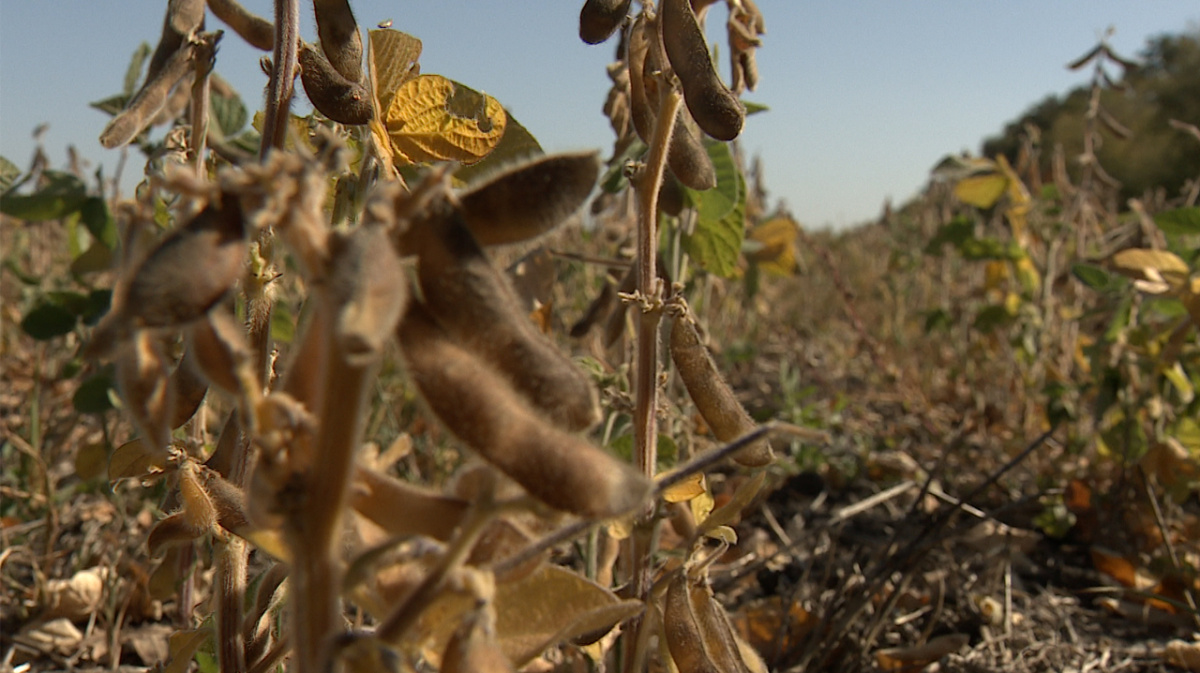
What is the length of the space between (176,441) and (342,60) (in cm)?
41

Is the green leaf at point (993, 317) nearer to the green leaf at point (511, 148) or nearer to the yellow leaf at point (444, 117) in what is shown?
the green leaf at point (511, 148)

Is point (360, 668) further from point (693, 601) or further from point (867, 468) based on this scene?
point (867, 468)

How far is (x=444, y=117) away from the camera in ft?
2.91

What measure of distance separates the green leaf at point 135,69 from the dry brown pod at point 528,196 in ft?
4.54

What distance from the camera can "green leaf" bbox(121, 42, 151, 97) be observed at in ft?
5.60

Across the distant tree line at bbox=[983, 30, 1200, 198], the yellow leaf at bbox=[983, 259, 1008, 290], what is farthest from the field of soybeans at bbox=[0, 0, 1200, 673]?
the distant tree line at bbox=[983, 30, 1200, 198]

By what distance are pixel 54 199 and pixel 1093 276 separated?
7.49ft

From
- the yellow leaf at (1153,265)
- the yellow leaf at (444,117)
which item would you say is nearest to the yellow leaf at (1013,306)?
the yellow leaf at (1153,265)

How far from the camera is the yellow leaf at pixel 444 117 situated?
2.89 feet

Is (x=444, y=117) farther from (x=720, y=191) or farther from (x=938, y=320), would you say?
(x=938, y=320)

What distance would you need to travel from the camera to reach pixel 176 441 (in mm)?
942

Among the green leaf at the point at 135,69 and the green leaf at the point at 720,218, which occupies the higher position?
the green leaf at the point at 135,69

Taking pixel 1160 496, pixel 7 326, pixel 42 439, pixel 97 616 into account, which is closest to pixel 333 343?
pixel 97 616

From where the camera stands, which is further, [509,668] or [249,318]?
[249,318]
